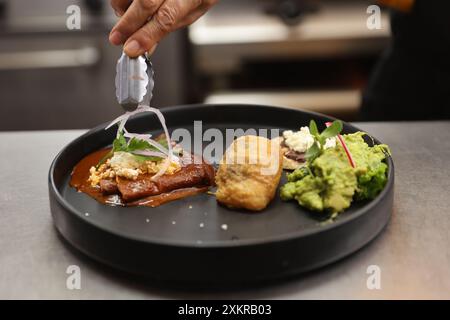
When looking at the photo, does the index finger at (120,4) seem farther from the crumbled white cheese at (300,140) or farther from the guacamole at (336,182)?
the guacamole at (336,182)

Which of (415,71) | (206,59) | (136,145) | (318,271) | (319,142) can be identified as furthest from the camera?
(206,59)

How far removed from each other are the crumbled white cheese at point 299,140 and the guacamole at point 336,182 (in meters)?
0.16

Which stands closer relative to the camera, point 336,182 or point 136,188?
point 336,182

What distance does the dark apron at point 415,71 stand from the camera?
204 centimetres

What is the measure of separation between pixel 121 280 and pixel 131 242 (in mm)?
109

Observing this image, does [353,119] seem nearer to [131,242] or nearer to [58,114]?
→ [58,114]

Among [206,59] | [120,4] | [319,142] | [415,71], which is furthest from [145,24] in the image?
[206,59]

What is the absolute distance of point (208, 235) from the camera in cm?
120

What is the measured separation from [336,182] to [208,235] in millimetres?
291

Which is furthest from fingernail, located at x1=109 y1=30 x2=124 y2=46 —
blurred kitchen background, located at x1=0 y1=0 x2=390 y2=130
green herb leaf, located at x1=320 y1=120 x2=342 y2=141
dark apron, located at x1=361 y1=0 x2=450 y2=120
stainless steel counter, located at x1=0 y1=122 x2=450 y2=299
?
blurred kitchen background, located at x1=0 y1=0 x2=390 y2=130

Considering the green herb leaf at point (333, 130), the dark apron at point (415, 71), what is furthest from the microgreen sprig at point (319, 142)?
the dark apron at point (415, 71)

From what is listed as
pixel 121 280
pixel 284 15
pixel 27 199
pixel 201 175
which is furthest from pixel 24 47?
pixel 121 280

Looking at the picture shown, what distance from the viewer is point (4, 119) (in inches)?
118

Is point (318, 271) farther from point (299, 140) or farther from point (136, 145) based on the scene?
point (136, 145)
